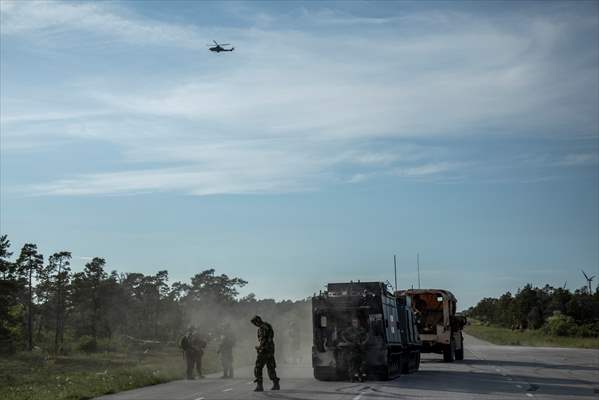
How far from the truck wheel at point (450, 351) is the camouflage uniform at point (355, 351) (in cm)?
1411

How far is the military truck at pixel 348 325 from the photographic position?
1112 inches

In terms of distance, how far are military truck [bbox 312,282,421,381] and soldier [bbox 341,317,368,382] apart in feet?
0.33

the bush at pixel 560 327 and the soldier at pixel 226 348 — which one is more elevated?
the bush at pixel 560 327

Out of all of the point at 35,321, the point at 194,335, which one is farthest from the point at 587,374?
the point at 35,321

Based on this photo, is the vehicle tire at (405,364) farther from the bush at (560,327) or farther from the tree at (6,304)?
the bush at (560,327)

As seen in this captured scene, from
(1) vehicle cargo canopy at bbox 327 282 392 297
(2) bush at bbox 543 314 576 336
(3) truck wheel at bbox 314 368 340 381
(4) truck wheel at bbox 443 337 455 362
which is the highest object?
(1) vehicle cargo canopy at bbox 327 282 392 297

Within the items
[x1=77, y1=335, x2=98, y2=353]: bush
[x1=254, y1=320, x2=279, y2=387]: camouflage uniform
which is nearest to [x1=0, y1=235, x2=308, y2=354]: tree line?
[x1=77, y1=335, x2=98, y2=353]: bush

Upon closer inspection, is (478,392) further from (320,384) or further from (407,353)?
(407,353)

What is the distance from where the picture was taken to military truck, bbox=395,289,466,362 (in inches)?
1620

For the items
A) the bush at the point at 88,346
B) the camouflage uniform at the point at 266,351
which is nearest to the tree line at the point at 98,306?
the bush at the point at 88,346

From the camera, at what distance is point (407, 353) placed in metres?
33.1

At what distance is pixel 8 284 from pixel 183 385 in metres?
43.7

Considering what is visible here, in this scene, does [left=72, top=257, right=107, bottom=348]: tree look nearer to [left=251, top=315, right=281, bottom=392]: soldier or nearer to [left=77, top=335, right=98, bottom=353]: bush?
[left=77, top=335, right=98, bottom=353]: bush

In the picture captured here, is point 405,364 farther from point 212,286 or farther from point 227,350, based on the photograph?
point 212,286
